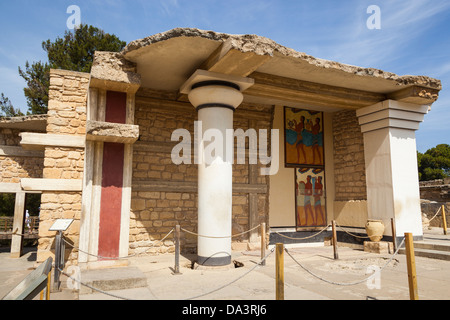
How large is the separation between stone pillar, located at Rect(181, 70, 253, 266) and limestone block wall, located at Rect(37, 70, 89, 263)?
224 cm

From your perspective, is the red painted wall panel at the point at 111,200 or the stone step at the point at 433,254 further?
the stone step at the point at 433,254

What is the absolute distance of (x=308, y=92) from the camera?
23.2 feet

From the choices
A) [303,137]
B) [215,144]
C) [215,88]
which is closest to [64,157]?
[215,144]

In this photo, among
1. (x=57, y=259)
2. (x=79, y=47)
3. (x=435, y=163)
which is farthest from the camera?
(x=435, y=163)

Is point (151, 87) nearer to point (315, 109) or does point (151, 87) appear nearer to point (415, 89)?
point (315, 109)

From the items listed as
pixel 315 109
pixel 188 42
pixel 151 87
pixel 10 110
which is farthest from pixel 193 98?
pixel 10 110

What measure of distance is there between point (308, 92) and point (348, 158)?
115 inches

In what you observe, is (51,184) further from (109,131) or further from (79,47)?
(79,47)

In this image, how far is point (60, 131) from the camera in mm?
5961

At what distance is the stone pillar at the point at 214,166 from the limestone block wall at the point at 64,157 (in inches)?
88.1

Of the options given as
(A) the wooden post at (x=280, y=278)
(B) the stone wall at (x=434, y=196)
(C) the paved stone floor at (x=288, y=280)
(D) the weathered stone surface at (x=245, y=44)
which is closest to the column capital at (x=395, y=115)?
(D) the weathered stone surface at (x=245, y=44)

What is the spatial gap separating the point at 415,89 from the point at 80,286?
768 cm

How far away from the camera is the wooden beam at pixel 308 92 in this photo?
6688 millimetres

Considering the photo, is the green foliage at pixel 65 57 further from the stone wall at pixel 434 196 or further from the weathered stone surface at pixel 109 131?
the stone wall at pixel 434 196
